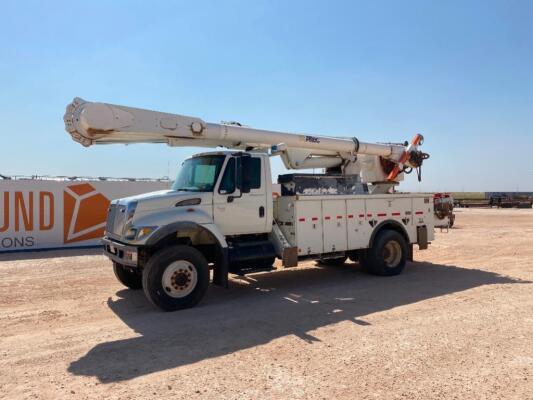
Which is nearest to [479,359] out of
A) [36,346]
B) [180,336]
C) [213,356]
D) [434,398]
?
[434,398]

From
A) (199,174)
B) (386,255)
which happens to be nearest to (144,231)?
(199,174)

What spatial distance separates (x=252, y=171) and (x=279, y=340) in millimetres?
3579

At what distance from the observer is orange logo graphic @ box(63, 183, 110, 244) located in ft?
50.6

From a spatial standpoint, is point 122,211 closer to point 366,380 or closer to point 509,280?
point 366,380

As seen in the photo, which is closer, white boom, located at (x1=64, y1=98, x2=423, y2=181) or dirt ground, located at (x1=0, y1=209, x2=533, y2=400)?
dirt ground, located at (x1=0, y1=209, x2=533, y2=400)

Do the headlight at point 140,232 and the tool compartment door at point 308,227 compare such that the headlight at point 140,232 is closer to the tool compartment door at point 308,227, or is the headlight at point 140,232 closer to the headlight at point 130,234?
the headlight at point 130,234

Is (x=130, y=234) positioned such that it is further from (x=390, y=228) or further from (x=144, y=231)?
(x=390, y=228)

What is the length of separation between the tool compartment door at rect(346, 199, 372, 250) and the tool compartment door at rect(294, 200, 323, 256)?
838 millimetres

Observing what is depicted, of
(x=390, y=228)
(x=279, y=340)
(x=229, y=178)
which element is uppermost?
(x=229, y=178)

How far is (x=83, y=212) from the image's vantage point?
15.6 meters

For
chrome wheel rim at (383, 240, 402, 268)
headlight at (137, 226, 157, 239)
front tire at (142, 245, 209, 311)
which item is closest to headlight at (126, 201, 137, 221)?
headlight at (137, 226, 157, 239)

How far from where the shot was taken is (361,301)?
24.7 feet

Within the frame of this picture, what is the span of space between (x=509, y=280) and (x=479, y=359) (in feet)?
17.3

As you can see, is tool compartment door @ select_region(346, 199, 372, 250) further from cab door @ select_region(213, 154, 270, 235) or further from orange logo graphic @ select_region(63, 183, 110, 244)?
orange logo graphic @ select_region(63, 183, 110, 244)
